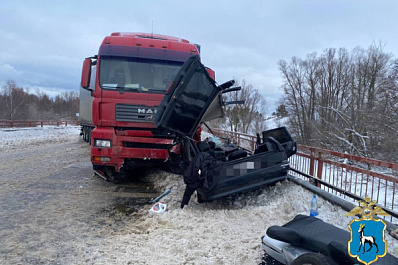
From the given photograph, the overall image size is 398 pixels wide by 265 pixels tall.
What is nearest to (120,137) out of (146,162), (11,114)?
(146,162)

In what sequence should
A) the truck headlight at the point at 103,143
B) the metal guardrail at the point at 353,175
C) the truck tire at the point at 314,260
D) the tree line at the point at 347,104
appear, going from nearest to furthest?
the truck tire at the point at 314,260 < the metal guardrail at the point at 353,175 < the truck headlight at the point at 103,143 < the tree line at the point at 347,104

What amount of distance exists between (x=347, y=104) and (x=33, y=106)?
72.3 m

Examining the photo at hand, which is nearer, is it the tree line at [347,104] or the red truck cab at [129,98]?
the red truck cab at [129,98]

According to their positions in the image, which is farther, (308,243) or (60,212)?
(60,212)

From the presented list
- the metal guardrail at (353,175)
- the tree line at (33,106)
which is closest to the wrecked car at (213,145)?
the metal guardrail at (353,175)

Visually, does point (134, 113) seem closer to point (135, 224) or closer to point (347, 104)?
point (135, 224)

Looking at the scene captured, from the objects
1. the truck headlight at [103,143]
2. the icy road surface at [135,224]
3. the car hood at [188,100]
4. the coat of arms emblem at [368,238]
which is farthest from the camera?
the truck headlight at [103,143]

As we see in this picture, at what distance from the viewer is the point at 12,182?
7.46 m

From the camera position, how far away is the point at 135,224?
4.59 meters

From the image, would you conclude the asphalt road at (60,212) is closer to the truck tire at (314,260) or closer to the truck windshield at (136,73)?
the truck tire at (314,260)

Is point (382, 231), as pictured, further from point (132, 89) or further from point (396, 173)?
point (132, 89)

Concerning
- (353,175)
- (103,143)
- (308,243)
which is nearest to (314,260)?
(308,243)

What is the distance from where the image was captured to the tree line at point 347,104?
16.4 meters

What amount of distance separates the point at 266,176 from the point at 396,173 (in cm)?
186
